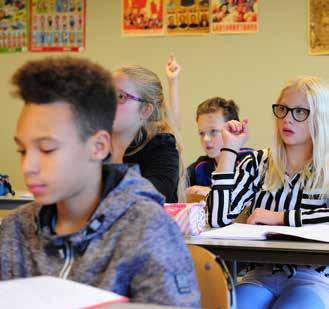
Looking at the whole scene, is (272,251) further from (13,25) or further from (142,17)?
(13,25)

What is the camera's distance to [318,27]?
142 inches

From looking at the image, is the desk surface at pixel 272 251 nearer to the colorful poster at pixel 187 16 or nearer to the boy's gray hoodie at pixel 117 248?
the boy's gray hoodie at pixel 117 248

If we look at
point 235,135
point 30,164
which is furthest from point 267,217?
point 30,164

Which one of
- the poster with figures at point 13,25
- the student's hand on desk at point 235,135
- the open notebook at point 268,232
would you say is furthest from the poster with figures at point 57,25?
the open notebook at point 268,232

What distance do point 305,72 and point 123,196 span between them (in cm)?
290

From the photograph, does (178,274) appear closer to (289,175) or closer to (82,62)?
(82,62)

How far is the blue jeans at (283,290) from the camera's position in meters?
1.59

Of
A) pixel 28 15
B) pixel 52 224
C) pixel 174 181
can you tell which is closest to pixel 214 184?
pixel 174 181

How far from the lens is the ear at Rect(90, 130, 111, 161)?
102cm

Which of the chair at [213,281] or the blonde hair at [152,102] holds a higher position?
the blonde hair at [152,102]

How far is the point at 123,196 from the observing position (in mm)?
985

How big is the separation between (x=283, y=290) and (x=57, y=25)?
3.07 metres

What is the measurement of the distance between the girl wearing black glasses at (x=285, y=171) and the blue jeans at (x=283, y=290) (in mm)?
38

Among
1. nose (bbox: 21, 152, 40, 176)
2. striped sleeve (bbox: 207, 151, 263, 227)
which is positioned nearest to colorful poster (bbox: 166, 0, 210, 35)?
striped sleeve (bbox: 207, 151, 263, 227)
